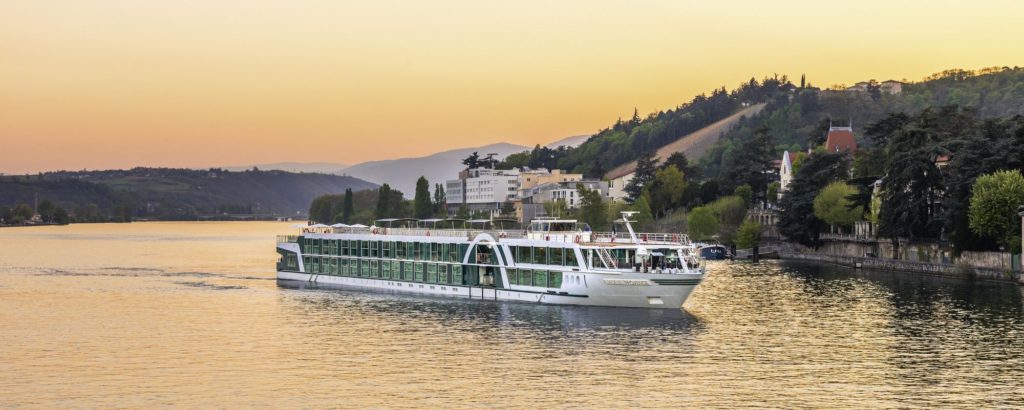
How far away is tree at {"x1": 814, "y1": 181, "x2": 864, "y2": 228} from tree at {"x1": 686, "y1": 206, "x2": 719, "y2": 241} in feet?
86.0

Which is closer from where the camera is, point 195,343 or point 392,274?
point 195,343

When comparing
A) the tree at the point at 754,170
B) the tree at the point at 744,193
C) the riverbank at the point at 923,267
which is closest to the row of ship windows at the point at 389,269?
the riverbank at the point at 923,267

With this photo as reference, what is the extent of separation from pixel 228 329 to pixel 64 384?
18.2m

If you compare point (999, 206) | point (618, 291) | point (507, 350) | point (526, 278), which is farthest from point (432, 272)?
point (999, 206)

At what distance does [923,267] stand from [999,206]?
13247 mm

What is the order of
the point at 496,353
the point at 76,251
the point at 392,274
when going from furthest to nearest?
the point at 76,251 → the point at 392,274 → the point at 496,353

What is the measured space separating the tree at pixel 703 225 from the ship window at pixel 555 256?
95.5m

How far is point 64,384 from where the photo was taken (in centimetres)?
4862

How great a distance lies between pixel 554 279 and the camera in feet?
247

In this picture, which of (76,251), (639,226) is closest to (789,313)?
(639,226)

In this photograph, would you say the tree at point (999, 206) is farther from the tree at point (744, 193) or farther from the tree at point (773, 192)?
the tree at point (773, 192)

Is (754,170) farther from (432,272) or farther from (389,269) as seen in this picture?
(432,272)

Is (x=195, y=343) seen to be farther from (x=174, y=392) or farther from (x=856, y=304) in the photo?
(x=856, y=304)

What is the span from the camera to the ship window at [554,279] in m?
75.0
